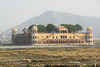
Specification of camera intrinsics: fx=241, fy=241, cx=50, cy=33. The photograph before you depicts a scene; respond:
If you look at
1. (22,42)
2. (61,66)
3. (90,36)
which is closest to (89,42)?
(90,36)

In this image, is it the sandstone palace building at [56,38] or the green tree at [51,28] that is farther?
the green tree at [51,28]

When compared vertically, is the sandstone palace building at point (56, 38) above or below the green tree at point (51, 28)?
below

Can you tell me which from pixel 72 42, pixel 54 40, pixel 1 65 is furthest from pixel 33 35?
pixel 1 65

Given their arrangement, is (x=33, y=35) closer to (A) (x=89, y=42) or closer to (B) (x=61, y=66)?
(A) (x=89, y=42)

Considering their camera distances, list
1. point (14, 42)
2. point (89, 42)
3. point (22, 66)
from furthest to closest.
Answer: point (14, 42)
point (89, 42)
point (22, 66)

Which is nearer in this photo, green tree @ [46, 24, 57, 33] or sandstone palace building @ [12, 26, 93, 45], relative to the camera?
sandstone palace building @ [12, 26, 93, 45]

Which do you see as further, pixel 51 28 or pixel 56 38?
pixel 51 28

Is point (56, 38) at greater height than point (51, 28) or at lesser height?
lesser

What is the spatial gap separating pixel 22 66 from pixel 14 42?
14237 cm

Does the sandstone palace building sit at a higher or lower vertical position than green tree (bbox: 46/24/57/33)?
lower

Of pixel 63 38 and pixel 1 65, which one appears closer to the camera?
pixel 1 65

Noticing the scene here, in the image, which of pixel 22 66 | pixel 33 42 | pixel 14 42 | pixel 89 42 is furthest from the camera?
pixel 14 42

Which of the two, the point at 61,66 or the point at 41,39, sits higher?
the point at 41,39

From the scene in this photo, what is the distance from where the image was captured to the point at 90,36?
566 ft
